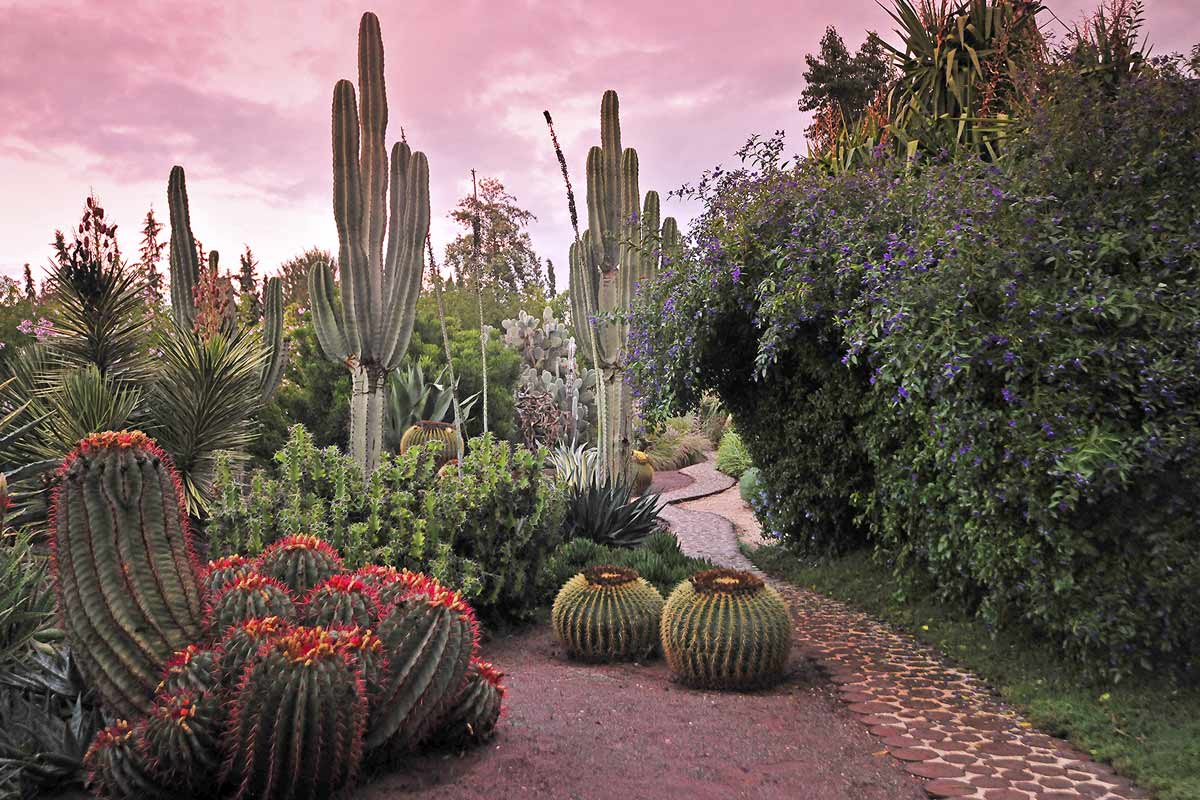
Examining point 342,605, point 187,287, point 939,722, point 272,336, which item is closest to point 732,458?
point 272,336

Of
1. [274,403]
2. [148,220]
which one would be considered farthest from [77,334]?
[274,403]

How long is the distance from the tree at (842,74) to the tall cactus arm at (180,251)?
45.9ft

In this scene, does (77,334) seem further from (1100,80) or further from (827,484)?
(1100,80)

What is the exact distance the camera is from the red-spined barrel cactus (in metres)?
3.00

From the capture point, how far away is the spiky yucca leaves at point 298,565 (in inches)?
151

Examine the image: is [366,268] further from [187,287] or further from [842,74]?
[842,74]

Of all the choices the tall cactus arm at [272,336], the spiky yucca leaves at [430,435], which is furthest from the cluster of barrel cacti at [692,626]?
the spiky yucca leaves at [430,435]

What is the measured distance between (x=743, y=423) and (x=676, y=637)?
4.39 meters

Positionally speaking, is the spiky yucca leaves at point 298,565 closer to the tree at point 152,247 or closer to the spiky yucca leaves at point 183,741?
the spiky yucca leaves at point 183,741

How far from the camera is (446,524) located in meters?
6.43

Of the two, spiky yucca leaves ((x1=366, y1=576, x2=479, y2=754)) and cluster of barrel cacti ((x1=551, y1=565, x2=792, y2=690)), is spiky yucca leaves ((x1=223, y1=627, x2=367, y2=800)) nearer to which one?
spiky yucca leaves ((x1=366, y1=576, x2=479, y2=754))

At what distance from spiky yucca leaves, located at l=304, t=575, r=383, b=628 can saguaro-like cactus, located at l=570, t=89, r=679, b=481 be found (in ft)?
24.3

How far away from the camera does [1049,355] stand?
520cm

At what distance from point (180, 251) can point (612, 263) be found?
212 inches
